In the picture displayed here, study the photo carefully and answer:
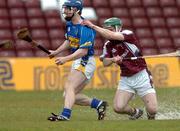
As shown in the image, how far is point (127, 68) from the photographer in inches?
478

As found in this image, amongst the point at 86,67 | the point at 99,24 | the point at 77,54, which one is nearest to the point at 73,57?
the point at 77,54

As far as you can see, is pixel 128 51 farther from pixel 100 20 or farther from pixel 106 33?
pixel 100 20

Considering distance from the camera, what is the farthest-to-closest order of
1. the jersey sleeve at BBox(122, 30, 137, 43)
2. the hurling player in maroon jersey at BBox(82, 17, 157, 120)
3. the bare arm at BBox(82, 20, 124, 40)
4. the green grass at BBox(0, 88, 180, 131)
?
1. the hurling player in maroon jersey at BBox(82, 17, 157, 120)
2. the jersey sleeve at BBox(122, 30, 137, 43)
3. the bare arm at BBox(82, 20, 124, 40)
4. the green grass at BBox(0, 88, 180, 131)

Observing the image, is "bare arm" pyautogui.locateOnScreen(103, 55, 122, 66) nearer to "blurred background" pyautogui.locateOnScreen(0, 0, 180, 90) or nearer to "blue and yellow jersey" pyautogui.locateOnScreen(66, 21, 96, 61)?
"blue and yellow jersey" pyautogui.locateOnScreen(66, 21, 96, 61)

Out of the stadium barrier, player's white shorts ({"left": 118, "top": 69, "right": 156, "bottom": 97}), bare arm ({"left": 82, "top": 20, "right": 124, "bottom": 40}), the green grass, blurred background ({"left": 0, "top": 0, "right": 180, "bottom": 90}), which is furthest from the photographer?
blurred background ({"left": 0, "top": 0, "right": 180, "bottom": 90})

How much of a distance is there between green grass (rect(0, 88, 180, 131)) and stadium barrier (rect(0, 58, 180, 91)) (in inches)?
49.2

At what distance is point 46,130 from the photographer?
9.95m

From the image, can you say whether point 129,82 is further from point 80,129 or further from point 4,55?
point 4,55

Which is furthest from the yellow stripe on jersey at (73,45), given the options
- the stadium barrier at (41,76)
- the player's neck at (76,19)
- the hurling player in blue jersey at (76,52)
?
the stadium barrier at (41,76)

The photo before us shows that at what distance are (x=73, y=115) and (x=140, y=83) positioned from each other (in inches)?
69.2

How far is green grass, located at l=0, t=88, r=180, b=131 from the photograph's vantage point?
10.3 m

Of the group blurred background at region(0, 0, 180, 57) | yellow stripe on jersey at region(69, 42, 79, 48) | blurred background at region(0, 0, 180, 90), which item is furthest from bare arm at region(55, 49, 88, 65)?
blurred background at region(0, 0, 180, 57)

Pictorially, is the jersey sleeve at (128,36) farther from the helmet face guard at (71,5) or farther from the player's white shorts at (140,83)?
the helmet face guard at (71,5)

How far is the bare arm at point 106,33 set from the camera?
1138 cm
